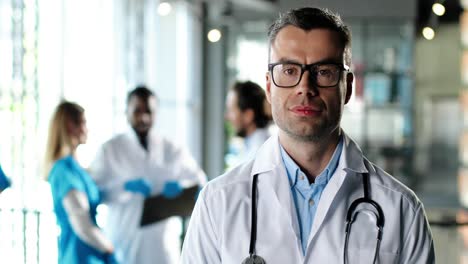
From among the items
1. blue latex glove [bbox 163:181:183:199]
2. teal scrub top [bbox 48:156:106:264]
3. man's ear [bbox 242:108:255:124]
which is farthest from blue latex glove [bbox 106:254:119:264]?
man's ear [bbox 242:108:255:124]

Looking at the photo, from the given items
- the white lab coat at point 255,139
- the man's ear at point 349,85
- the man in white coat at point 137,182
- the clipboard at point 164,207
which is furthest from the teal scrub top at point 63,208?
the man's ear at point 349,85

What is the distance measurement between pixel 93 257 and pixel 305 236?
2.64 meters

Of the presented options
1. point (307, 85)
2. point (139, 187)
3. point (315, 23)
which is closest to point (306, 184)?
point (307, 85)

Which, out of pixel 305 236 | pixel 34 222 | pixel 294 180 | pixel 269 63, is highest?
pixel 269 63

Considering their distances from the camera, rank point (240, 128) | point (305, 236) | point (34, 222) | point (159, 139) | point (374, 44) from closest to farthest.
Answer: point (305, 236)
point (240, 128)
point (159, 139)
point (34, 222)
point (374, 44)

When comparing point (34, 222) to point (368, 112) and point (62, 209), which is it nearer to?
point (62, 209)

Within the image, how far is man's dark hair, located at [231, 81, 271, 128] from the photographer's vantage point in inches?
175

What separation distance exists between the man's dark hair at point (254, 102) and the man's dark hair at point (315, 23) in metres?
2.80

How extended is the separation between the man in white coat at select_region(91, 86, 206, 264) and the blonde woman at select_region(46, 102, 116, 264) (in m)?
0.48

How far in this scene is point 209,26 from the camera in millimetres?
13289

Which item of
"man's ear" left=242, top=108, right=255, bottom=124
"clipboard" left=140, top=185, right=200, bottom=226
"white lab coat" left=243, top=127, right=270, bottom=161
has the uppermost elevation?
"man's ear" left=242, top=108, right=255, bottom=124

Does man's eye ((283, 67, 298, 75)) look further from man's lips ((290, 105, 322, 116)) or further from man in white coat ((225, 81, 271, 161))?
man in white coat ((225, 81, 271, 161))

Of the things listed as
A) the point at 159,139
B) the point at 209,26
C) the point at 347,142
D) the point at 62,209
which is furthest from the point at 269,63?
the point at 209,26

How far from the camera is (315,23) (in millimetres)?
1575
